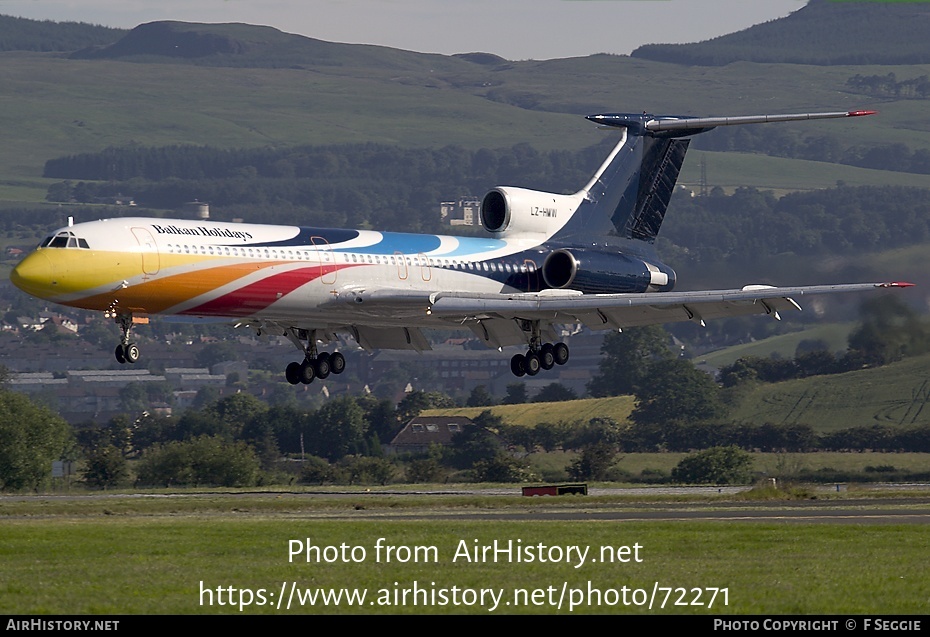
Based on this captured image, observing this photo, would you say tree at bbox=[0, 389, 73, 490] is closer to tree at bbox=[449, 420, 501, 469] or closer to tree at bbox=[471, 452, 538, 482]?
tree at bbox=[449, 420, 501, 469]

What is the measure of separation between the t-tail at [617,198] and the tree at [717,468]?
1895 cm

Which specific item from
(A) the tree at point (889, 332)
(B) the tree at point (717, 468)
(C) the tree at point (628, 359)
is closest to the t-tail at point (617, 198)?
(B) the tree at point (717, 468)

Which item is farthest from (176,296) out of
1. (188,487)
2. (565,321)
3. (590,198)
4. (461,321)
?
(188,487)

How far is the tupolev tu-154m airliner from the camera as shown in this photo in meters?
37.5

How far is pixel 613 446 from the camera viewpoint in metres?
78.2

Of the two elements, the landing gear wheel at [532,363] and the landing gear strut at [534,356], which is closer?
the landing gear wheel at [532,363]

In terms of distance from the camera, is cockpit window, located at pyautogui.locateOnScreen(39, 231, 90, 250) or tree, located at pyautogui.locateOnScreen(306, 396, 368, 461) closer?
cockpit window, located at pyautogui.locateOnScreen(39, 231, 90, 250)

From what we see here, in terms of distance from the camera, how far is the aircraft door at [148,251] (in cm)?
3741

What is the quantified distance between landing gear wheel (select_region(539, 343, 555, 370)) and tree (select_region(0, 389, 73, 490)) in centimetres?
2917

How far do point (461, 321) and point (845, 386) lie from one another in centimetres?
4718

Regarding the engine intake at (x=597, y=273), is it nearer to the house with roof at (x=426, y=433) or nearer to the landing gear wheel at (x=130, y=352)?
the landing gear wheel at (x=130, y=352)

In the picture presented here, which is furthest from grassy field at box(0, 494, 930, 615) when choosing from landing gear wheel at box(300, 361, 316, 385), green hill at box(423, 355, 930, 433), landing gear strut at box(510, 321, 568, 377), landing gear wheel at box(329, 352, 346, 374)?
green hill at box(423, 355, 930, 433)

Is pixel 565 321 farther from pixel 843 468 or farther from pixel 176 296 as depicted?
pixel 843 468

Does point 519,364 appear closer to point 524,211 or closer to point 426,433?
point 524,211
